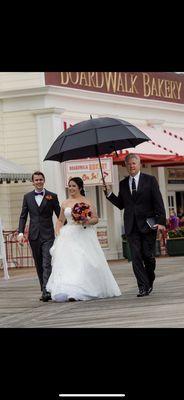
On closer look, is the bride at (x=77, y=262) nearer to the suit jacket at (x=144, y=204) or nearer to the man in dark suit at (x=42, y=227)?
the man in dark suit at (x=42, y=227)

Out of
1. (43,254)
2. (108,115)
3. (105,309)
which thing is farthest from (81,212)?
(108,115)

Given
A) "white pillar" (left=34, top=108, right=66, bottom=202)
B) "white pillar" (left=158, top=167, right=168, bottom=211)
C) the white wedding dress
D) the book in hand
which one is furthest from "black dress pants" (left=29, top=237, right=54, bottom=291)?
"white pillar" (left=158, top=167, right=168, bottom=211)

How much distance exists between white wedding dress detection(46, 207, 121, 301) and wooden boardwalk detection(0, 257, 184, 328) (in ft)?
0.76

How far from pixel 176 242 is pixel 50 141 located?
4086 millimetres

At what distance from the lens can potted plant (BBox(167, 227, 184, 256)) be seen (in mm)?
26000

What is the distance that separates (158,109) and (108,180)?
745cm

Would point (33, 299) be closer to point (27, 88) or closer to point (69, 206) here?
point (69, 206)

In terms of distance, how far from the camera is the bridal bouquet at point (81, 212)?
1416cm

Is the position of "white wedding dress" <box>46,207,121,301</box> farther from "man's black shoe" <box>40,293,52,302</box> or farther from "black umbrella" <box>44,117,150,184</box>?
"black umbrella" <box>44,117,150,184</box>

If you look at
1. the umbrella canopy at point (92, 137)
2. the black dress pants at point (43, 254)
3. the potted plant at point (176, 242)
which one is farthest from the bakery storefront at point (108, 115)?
the black dress pants at point (43, 254)

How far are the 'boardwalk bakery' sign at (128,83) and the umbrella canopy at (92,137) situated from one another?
11.4 metres

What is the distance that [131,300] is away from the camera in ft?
44.5
